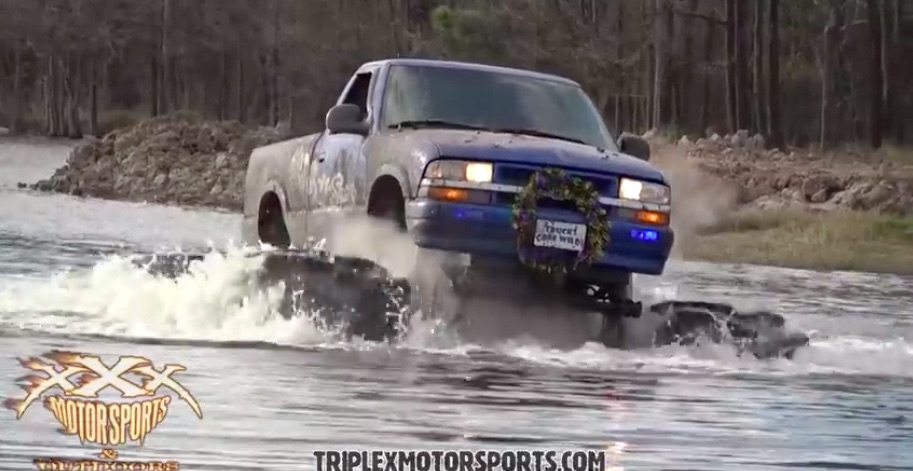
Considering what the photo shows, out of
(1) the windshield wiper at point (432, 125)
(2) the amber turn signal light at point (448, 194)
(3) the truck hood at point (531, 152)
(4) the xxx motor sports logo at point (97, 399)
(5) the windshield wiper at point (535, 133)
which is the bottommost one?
(4) the xxx motor sports logo at point (97, 399)

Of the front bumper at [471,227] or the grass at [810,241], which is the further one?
the grass at [810,241]

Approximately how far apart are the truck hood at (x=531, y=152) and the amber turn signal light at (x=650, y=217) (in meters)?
0.16

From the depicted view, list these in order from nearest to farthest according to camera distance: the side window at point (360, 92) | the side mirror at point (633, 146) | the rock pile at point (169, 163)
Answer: the side mirror at point (633, 146)
the side window at point (360, 92)
the rock pile at point (169, 163)

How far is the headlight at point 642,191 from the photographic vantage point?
8273mm

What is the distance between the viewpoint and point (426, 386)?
22.7ft

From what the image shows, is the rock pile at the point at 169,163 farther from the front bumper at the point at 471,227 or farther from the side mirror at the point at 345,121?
the front bumper at the point at 471,227

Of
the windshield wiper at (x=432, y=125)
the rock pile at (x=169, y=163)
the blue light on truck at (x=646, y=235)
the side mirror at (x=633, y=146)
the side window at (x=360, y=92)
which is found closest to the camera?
the blue light on truck at (x=646, y=235)

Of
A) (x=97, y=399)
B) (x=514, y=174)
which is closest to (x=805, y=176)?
(x=514, y=174)

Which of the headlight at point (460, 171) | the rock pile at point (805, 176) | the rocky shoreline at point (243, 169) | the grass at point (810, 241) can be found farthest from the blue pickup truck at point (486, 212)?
the rock pile at point (805, 176)

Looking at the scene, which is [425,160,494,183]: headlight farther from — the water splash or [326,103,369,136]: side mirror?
[326,103,369,136]: side mirror

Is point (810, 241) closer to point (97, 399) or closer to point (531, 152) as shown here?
point (531, 152)

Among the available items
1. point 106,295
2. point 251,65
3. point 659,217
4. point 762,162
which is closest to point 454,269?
point 659,217

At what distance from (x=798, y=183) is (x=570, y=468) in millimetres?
18716

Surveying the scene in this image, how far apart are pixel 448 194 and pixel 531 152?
429 mm
